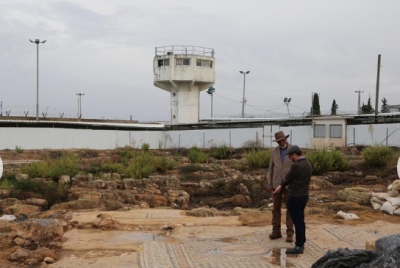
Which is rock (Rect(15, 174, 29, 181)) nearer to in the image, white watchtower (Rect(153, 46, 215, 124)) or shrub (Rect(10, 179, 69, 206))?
shrub (Rect(10, 179, 69, 206))

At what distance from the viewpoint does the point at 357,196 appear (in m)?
11.8

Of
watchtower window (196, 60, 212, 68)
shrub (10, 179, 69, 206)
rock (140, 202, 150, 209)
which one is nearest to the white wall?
watchtower window (196, 60, 212, 68)

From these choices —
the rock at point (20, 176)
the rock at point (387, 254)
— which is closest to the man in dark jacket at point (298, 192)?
the rock at point (387, 254)

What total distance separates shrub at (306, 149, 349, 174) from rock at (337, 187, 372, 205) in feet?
17.1

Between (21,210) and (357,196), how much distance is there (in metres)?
8.78

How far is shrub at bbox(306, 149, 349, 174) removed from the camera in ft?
58.2

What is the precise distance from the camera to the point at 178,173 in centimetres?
1903

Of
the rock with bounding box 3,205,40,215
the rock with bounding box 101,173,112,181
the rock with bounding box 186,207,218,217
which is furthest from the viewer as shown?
the rock with bounding box 101,173,112,181

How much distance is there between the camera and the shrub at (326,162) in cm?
1775

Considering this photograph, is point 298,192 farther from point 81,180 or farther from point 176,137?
point 176,137

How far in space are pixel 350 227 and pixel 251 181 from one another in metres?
6.70

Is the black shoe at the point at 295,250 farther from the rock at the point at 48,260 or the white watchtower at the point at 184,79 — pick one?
the white watchtower at the point at 184,79

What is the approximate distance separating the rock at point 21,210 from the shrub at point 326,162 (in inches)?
431

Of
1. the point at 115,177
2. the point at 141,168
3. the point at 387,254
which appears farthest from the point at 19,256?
the point at 141,168
